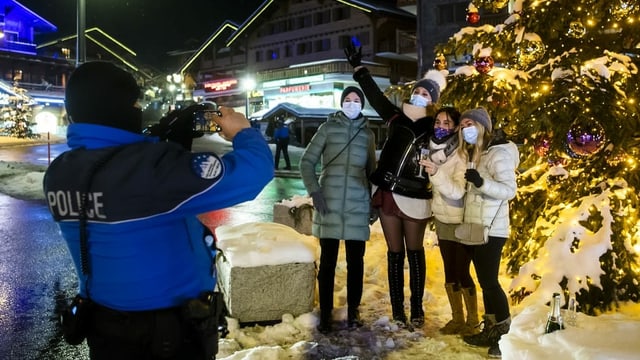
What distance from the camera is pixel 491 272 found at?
4258 millimetres

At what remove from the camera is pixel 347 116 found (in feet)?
15.7

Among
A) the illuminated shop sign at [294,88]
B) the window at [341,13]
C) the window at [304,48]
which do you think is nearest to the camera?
the window at [341,13]

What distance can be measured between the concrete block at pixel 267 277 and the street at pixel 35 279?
1.34m

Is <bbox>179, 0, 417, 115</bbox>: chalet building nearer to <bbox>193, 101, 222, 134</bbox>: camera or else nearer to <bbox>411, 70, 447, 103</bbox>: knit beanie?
<bbox>411, 70, 447, 103</bbox>: knit beanie

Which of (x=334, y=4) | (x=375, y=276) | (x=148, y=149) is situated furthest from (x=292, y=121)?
(x=148, y=149)

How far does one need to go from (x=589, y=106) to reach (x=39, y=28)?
61.8m

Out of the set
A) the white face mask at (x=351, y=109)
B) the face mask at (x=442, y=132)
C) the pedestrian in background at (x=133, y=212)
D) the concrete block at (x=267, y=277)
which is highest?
the white face mask at (x=351, y=109)

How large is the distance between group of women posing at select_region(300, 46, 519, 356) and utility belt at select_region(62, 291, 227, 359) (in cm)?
266

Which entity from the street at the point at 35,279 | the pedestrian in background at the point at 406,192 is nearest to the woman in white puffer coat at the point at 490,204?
the pedestrian in background at the point at 406,192

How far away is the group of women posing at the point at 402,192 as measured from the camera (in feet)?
14.4

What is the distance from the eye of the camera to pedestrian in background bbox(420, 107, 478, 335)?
439 cm

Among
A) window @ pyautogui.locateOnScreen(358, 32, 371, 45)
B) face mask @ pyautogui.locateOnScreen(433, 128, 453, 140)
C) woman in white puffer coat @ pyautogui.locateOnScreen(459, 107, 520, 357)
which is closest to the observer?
woman in white puffer coat @ pyautogui.locateOnScreen(459, 107, 520, 357)

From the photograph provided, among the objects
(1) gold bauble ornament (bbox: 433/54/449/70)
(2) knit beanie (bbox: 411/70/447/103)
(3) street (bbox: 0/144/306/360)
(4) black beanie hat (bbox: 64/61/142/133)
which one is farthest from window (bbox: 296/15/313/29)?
Result: (4) black beanie hat (bbox: 64/61/142/133)

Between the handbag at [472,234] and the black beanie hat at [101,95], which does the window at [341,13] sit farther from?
the black beanie hat at [101,95]
